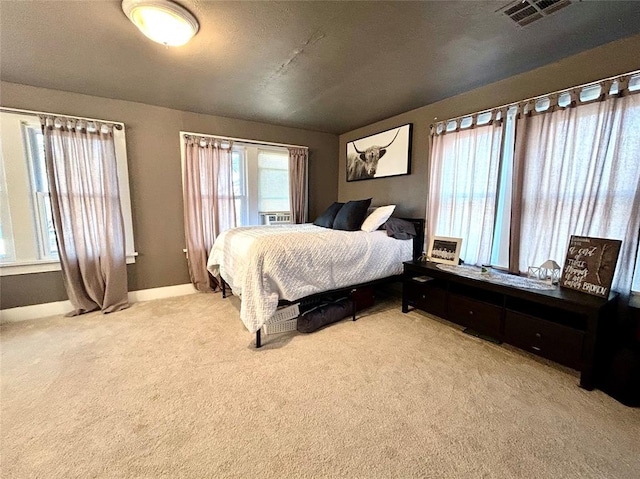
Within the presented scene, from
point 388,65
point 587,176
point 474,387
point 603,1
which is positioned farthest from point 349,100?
point 474,387

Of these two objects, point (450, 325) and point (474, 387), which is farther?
point (450, 325)

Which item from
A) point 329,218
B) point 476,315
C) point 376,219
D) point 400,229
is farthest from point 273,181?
point 476,315

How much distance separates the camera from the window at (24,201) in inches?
104

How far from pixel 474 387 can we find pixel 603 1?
7.64 feet

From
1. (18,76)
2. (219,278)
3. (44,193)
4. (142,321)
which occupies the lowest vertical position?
(142,321)

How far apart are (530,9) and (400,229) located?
1.96 m

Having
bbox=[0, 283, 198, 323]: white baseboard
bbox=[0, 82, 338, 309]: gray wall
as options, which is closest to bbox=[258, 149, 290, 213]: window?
bbox=[0, 82, 338, 309]: gray wall

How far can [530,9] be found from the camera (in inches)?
61.7

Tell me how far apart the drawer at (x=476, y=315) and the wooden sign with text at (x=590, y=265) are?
0.52 metres

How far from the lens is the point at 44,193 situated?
2.82m

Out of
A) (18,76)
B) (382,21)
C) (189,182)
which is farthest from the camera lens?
(189,182)

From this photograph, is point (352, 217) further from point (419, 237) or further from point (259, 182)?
point (259, 182)

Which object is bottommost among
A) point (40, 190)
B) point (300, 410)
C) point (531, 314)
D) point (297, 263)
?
point (300, 410)

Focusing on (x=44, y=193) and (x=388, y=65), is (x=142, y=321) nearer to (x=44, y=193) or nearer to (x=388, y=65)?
(x=44, y=193)
